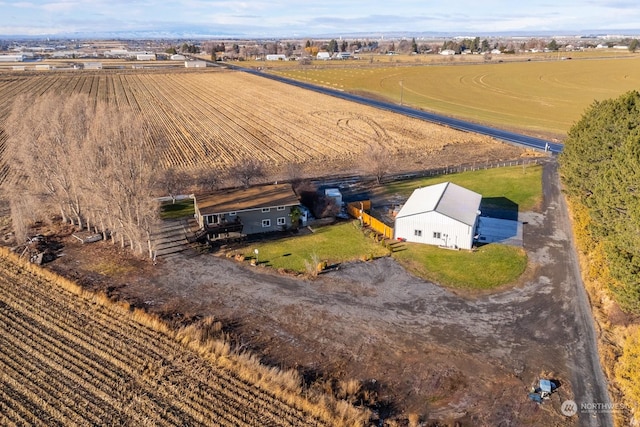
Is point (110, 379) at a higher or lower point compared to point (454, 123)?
lower

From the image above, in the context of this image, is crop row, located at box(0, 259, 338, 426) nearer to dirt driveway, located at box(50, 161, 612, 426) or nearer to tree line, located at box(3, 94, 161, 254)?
dirt driveway, located at box(50, 161, 612, 426)

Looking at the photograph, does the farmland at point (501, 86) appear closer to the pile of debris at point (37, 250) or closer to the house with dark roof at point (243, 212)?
the house with dark roof at point (243, 212)

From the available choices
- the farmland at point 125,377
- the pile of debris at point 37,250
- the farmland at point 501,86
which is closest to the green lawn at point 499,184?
the farmland at point 501,86

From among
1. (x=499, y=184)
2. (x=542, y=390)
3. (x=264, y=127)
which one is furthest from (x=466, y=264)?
(x=264, y=127)

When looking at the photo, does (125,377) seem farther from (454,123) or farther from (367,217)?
(454,123)

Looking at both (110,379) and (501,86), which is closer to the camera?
(110,379)

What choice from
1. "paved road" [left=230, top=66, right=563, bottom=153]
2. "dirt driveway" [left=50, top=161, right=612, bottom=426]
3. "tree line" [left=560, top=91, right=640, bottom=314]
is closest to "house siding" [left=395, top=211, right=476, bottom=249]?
"dirt driveway" [left=50, top=161, right=612, bottom=426]
